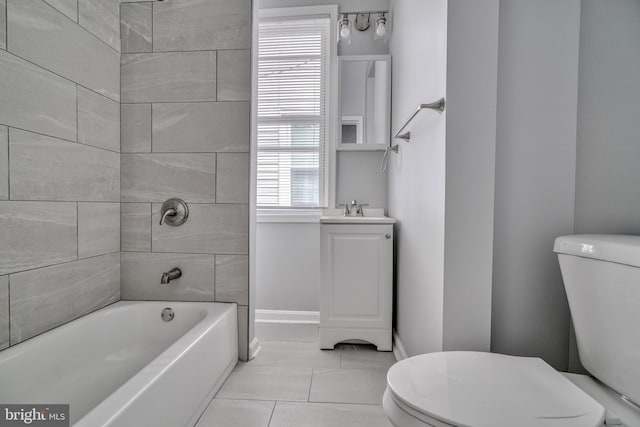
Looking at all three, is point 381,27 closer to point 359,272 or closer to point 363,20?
point 363,20

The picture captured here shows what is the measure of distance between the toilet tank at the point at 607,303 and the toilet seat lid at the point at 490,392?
177mm

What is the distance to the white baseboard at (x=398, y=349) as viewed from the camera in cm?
176

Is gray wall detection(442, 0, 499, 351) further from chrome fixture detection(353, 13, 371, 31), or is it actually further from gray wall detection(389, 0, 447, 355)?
chrome fixture detection(353, 13, 371, 31)

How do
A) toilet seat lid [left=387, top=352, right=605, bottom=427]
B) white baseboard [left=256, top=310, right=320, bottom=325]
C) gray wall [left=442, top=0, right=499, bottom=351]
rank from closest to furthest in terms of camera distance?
toilet seat lid [left=387, top=352, right=605, bottom=427] < gray wall [left=442, top=0, right=499, bottom=351] < white baseboard [left=256, top=310, right=320, bottom=325]

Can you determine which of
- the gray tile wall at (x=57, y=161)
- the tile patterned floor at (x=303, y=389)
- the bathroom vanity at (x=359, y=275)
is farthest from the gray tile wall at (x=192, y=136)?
the bathroom vanity at (x=359, y=275)

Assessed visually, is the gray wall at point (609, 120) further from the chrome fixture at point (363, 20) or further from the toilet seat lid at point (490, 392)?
the chrome fixture at point (363, 20)

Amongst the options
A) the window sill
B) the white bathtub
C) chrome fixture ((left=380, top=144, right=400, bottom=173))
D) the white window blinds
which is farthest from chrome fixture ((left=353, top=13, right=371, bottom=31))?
the white bathtub

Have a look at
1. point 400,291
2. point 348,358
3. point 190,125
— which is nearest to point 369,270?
point 400,291

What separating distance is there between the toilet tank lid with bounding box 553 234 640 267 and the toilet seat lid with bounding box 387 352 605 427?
346 mm

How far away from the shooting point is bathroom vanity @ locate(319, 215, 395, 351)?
6.38 ft

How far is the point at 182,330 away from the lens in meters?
1.66

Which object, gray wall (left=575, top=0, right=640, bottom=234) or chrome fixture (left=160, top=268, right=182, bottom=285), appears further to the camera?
chrome fixture (left=160, top=268, right=182, bottom=285)

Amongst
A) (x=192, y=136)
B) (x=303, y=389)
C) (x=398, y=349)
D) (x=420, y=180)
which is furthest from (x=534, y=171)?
(x=192, y=136)

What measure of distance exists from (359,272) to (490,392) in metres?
1.20
